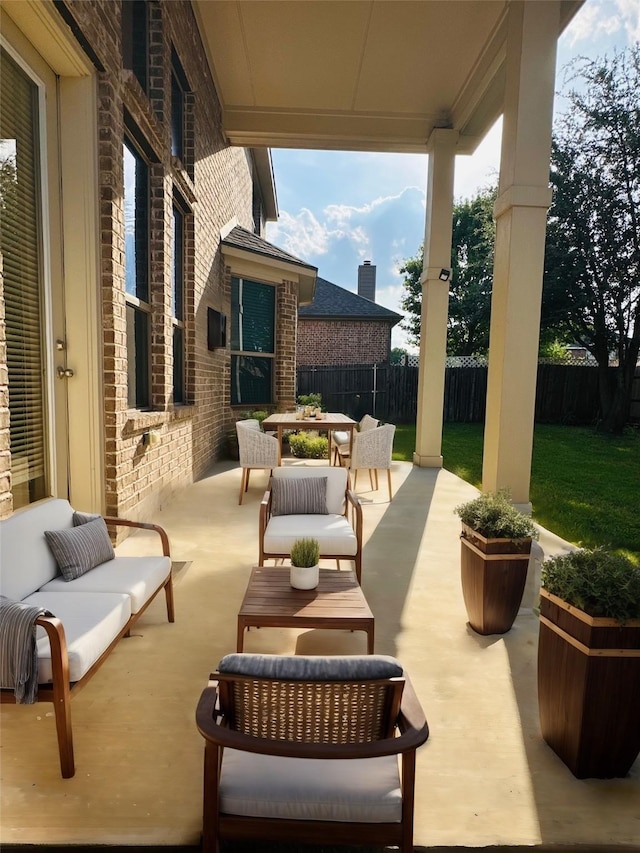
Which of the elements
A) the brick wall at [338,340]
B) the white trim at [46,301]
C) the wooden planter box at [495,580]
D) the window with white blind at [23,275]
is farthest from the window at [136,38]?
the brick wall at [338,340]

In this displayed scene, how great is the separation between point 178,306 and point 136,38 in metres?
2.69

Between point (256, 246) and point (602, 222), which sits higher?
point (602, 222)

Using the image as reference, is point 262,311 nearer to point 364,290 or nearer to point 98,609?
point 98,609

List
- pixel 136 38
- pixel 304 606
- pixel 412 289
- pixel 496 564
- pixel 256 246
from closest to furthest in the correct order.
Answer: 1. pixel 304 606
2. pixel 496 564
3. pixel 136 38
4. pixel 256 246
5. pixel 412 289

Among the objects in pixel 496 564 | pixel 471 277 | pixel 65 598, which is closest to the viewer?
pixel 65 598

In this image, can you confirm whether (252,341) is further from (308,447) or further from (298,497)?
Result: (298,497)

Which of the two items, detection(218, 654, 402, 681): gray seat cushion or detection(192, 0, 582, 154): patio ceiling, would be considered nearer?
detection(218, 654, 402, 681): gray seat cushion

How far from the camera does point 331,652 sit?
2.71 metres

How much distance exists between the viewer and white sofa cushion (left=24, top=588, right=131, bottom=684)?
1.90 meters

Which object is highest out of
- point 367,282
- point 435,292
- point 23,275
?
point 367,282

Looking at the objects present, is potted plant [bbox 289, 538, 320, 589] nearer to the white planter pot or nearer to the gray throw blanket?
the white planter pot

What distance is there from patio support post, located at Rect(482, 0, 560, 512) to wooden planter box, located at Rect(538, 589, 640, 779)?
2420 mm

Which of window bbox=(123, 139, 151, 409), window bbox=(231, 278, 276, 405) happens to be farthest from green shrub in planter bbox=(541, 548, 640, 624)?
window bbox=(231, 278, 276, 405)

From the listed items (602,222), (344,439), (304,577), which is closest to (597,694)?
(304,577)
